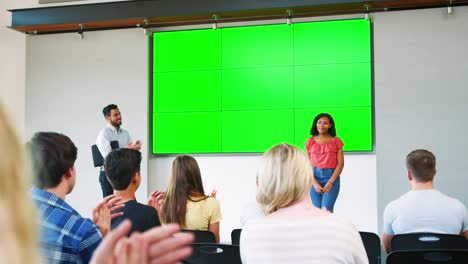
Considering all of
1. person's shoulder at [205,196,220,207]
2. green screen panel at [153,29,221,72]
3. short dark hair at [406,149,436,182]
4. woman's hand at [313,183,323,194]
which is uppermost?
green screen panel at [153,29,221,72]

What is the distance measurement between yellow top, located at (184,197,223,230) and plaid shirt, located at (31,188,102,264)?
1.94 metres

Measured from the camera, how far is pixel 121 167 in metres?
3.25

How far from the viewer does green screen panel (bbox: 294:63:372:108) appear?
24.3 ft

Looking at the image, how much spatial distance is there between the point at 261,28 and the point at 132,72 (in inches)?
71.3

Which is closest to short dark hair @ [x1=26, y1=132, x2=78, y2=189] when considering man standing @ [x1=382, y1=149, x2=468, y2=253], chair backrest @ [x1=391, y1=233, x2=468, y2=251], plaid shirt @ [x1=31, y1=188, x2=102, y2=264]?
plaid shirt @ [x1=31, y1=188, x2=102, y2=264]

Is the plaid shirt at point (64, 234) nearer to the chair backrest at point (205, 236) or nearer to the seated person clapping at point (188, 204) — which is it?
the chair backrest at point (205, 236)

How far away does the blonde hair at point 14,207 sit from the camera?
2.40 ft

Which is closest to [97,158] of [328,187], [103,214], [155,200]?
[328,187]

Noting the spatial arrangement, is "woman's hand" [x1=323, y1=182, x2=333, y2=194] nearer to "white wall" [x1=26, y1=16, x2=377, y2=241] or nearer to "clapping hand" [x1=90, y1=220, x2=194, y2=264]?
"white wall" [x1=26, y1=16, x2=377, y2=241]

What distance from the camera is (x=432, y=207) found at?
11.4 ft

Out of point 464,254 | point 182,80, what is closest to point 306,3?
point 182,80

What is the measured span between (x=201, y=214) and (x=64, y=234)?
2.03m

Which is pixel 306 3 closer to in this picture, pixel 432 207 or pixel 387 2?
pixel 387 2

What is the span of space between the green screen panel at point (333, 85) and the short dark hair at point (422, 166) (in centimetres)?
372
